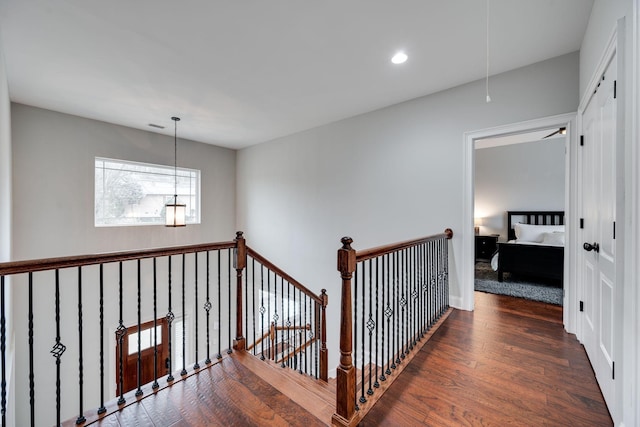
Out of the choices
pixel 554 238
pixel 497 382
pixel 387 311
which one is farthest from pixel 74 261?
pixel 554 238

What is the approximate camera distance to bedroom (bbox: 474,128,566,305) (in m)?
4.17

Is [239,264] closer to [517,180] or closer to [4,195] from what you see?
[4,195]

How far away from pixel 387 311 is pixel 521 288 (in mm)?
3101

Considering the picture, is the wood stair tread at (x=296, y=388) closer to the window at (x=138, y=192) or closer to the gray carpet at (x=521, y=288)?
the gray carpet at (x=521, y=288)

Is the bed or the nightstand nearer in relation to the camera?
the bed

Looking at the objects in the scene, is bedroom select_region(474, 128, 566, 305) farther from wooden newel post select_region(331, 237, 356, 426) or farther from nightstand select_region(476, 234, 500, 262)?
wooden newel post select_region(331, 237, 356, 426)

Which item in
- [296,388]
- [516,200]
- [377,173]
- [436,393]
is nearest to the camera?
[436,393]

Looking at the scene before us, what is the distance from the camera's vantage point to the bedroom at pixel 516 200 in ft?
13.7

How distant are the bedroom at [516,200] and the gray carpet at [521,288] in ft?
0.04

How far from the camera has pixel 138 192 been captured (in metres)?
4.88

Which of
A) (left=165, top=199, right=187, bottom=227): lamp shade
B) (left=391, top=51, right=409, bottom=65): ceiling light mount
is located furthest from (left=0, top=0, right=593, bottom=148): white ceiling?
(left=165, top=199, right=187, bottom=227): lamp shade

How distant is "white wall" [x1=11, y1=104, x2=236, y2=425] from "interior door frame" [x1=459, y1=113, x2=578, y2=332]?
496 centimetres

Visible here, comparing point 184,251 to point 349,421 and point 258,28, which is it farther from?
point 258,28

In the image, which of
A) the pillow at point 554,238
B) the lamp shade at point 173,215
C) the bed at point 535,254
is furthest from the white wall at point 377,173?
the pillow at point 554,238
